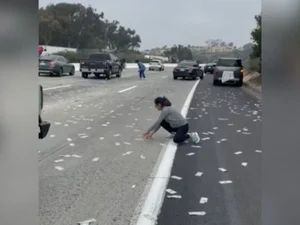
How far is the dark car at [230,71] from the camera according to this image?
25953 millimetres

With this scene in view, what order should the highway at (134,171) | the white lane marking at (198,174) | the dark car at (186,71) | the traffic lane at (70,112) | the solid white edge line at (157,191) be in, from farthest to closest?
the dark car at (186,71) → the traffic lane at (70,112) → the white lane marking at (198,174) → the highway at (134,171) → the solid white edge line at (157,191)

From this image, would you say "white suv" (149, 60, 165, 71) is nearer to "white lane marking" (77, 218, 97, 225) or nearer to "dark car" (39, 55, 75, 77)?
"dark car" (39, 55, 75, 77)

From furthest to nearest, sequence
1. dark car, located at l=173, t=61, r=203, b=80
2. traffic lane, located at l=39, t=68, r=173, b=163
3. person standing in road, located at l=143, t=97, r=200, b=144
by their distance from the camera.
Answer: dark car, located at l=173, t=61, r=203, b=80 < person standing in road, located at l=143, t=97, r=200, b=144 < traffic lane, located at l=39, t=68, r=173, b=163

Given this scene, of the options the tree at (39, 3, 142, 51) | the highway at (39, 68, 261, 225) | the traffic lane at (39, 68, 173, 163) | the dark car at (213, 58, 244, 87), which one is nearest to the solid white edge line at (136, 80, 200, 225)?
the highway at (39, 68, 261, 225)

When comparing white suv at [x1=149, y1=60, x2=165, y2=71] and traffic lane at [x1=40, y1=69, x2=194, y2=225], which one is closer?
traffic lane at [x1=40, y1=69, x2=194, y2=225]

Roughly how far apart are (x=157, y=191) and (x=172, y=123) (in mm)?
3434

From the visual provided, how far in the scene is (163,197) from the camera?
4871 millimetres

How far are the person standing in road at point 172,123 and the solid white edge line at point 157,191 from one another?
0.70 meters

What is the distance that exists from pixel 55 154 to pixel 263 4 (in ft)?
18.5

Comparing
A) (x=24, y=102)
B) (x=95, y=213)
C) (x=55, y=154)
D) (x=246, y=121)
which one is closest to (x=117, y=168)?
(x=55, y=154)

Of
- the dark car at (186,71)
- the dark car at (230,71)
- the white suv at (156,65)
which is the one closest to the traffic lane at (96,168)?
the dark car at (230,71)

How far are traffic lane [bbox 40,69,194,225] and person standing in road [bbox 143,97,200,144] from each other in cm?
28

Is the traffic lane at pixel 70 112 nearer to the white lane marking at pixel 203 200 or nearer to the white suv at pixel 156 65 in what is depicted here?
the white lane marking at pixel 203 200

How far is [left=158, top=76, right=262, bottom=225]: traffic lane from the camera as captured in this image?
4.35 meters
